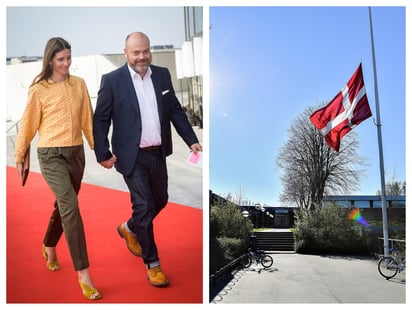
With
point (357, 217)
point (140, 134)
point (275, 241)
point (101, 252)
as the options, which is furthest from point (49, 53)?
point (357, 217)

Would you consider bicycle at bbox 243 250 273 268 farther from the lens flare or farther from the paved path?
the lens flare

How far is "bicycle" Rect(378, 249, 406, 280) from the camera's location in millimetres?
4316

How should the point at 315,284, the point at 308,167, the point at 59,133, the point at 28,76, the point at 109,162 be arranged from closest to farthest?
the point at 59,133 → the point at 109,162 → the point at 28,76 → the point at 315,284 → the point at 308,167

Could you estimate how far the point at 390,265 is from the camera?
4.34 metres

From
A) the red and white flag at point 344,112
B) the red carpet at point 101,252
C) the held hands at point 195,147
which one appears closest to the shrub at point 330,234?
the red and white flag at point 344,112

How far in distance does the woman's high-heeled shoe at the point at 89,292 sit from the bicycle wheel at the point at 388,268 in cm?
229

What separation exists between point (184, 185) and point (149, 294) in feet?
2.87

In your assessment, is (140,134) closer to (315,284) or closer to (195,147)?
(195,147)

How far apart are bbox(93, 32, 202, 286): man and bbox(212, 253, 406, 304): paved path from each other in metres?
0.74

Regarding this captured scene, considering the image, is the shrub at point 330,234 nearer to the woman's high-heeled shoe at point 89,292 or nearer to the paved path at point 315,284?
the paved path at point 315,284

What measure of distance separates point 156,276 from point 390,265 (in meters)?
1.94

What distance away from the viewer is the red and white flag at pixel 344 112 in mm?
4559
